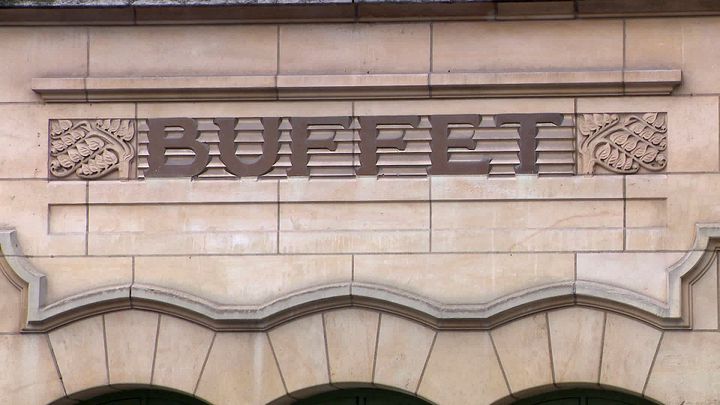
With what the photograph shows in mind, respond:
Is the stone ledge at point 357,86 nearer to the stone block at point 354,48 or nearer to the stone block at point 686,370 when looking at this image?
the stone block at point 354,48

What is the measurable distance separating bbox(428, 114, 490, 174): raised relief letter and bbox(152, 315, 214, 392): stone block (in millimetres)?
2242

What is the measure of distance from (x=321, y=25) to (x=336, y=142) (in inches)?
37.9

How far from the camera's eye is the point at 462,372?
11031mm

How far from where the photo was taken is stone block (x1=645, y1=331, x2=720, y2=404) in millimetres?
10781

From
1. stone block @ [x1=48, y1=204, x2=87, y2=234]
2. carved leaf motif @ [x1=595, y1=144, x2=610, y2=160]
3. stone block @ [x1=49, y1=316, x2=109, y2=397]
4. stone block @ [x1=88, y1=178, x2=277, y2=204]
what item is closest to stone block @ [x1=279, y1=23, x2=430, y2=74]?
stone block @ [x1=88, y1=178, x2=277, y2=204]

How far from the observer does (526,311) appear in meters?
11.0

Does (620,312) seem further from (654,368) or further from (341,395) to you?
(341,395)

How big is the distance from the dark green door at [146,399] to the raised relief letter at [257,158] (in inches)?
74.9

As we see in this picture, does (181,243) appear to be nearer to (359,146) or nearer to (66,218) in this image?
(66,218)

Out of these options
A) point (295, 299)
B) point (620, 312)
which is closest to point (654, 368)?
point (620, 312)

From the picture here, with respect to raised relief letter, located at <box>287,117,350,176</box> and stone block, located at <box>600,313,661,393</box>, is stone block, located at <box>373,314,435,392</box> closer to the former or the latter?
stone block, located at <box>600,313,661,393</box>

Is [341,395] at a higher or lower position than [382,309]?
lower

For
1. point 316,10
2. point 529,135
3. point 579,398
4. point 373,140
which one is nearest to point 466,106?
point 529,135

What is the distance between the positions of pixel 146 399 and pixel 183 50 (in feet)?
9.42
